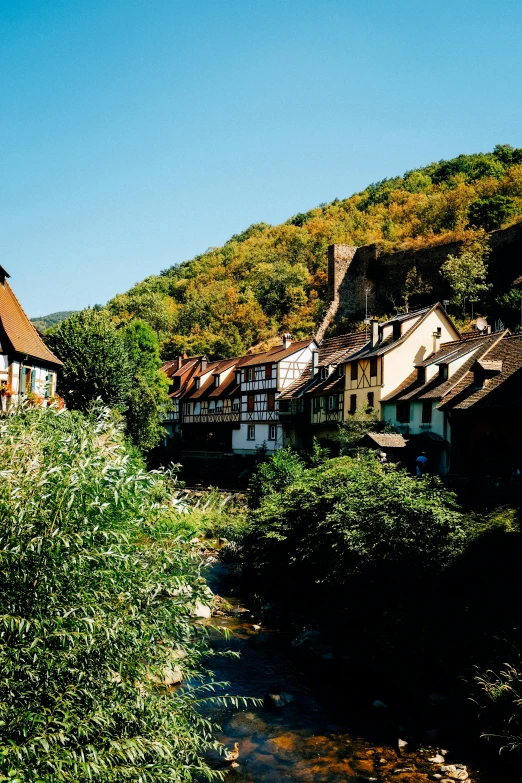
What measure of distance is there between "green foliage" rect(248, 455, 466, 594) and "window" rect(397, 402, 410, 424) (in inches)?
426

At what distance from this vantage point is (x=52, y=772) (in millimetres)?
7035

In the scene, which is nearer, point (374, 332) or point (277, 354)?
point (374, 332)

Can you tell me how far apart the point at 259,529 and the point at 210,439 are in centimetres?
3158

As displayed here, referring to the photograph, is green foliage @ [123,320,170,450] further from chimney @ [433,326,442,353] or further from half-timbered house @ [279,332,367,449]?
chimney @ [433,326,442,353]

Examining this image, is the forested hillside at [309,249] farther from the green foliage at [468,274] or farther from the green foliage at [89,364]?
the green foliage at [89,364]

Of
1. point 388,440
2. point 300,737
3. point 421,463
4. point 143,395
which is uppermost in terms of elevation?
point 143,395

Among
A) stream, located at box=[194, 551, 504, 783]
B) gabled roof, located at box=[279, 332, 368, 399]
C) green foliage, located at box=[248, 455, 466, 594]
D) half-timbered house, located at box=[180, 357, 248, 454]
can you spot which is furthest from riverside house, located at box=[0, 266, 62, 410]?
half-timbered house, located at box=[180, 357, 248, 454]

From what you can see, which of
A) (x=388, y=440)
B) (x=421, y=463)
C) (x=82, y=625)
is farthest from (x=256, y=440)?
(x=82, y=625)

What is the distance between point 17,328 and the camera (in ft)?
90.4

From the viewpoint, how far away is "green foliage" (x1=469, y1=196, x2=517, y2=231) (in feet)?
199

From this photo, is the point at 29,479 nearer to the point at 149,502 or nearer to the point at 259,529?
the point at 149,502

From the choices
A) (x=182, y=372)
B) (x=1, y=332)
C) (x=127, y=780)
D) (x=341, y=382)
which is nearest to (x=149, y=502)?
(x=127, y=780)

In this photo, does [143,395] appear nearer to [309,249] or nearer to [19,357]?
[19,357]

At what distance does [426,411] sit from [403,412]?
219 centimetres
